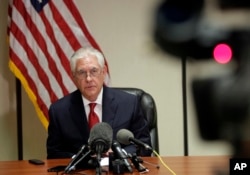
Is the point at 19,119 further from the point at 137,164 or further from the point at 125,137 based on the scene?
the point at 125,137

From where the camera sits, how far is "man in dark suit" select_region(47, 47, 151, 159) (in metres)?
1.66

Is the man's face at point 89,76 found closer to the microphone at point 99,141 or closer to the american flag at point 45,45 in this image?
the american flag at point 45,45

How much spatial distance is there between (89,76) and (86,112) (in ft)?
0.51

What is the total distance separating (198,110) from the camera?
0.72 ft

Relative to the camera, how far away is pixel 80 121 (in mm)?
1667

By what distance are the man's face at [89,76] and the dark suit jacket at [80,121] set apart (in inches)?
2.2

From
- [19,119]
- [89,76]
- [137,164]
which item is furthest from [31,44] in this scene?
[137,164]

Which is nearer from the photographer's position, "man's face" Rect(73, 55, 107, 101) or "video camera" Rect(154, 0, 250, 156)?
"video camera" Rect(154, 0, 250, 156)

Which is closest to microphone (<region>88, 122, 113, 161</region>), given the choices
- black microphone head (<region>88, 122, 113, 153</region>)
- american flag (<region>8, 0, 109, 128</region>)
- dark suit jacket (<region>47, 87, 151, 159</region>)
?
black microphone head (<region>88, 122, 113, 153</region>)

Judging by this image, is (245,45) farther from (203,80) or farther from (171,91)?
(171,91)

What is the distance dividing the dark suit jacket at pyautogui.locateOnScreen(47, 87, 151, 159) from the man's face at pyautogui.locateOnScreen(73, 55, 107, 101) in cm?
6

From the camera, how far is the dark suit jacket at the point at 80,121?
1.65 m

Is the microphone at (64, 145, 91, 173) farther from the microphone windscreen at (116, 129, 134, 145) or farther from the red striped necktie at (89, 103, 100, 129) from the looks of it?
the red striped necktie at (89, 103, 100, 129)

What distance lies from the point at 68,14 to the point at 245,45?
2.08m
